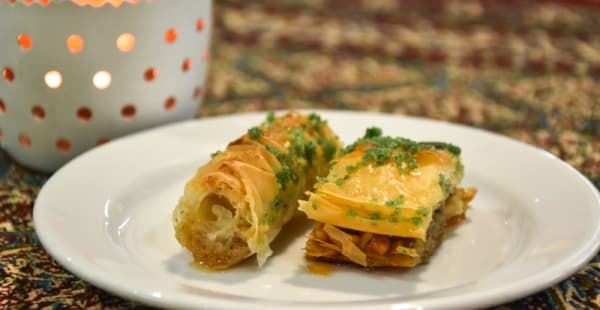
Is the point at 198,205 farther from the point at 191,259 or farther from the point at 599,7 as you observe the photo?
the point at 599,7

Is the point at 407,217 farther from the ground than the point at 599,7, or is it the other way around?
the point at 407,217

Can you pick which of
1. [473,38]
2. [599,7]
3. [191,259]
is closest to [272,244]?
[191,259]

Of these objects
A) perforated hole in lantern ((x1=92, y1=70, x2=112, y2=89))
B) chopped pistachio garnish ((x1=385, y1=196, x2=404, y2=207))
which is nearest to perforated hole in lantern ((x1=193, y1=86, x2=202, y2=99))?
perforated hole in lantern ((x1=92, y1=70, x2=112, y2=89))

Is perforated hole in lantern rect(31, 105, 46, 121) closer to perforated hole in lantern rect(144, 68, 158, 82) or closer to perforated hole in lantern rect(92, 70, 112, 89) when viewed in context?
perforated hole in lantern rect(92, 70, 112, 89)

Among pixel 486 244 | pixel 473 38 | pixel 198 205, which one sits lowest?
pixel 473 38

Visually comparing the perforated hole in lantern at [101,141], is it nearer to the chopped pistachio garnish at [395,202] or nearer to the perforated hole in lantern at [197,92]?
the perforated hole in lantern at [197,92]

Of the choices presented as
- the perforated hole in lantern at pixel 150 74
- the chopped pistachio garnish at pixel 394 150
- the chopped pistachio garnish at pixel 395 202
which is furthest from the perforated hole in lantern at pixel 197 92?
the chopped pistachio garnish at pixel 395 202

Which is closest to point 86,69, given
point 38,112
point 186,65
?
point 38,112
